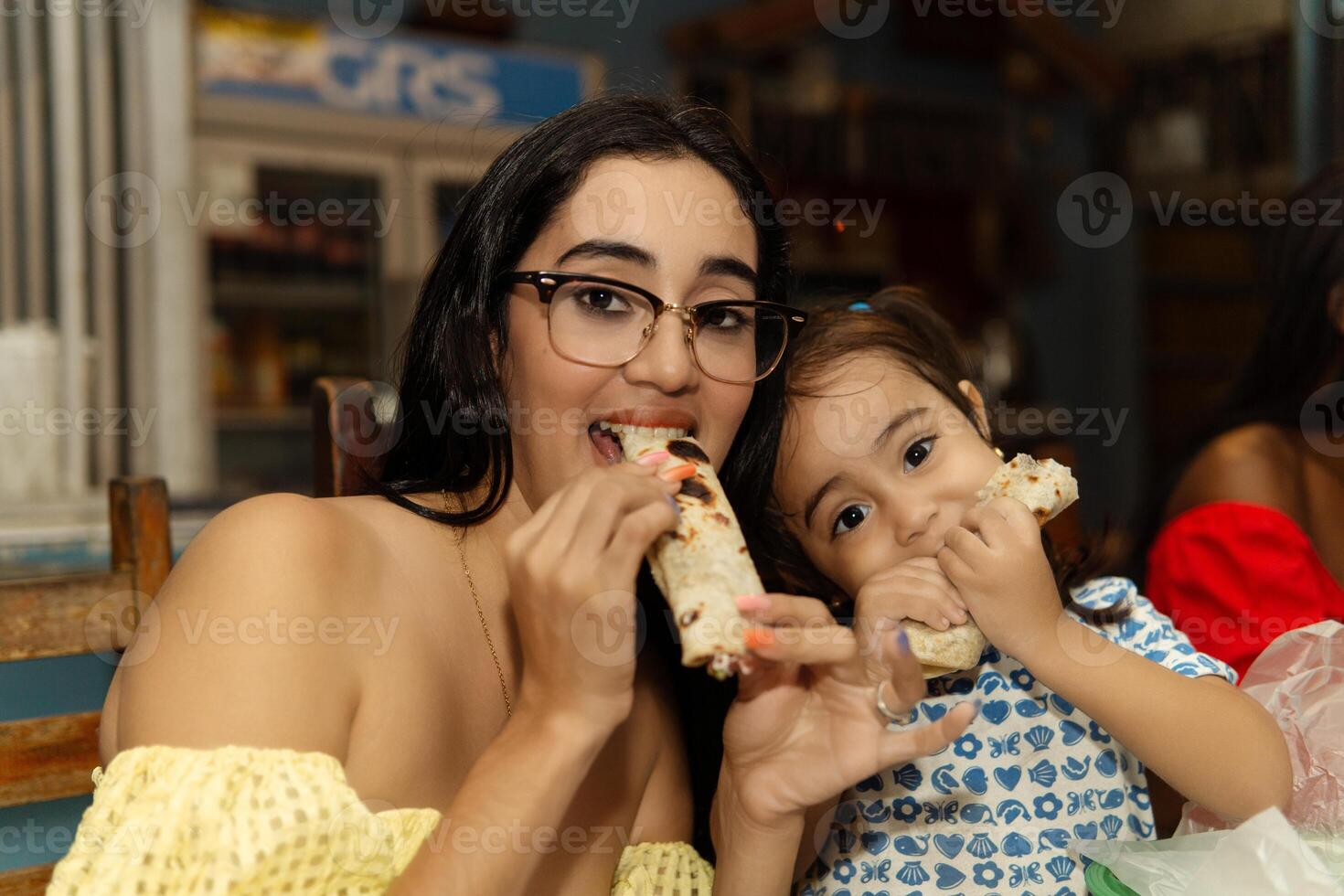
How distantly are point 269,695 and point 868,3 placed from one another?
6.55m

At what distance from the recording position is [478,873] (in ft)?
3.54

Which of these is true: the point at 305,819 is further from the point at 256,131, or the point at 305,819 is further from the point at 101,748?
the point at 256,131

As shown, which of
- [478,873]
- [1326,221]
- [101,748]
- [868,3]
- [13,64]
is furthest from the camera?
[868,3]

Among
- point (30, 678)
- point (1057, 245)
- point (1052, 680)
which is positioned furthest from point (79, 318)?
point (1057, 245)

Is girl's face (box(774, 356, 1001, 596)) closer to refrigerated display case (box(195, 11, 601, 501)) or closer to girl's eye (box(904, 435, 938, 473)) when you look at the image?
girl's eye (box(904, 435, 938, 473))

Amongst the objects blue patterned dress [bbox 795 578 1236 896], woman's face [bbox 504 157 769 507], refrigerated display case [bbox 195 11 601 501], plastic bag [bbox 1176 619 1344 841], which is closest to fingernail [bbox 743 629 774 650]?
woman's face [bbox 504 157 769 507]

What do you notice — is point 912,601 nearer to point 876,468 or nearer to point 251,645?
point 876,468

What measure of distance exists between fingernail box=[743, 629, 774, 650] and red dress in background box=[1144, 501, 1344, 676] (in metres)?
1.23

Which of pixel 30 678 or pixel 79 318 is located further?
pixel 79 318

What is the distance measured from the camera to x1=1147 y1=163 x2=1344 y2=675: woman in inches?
80.5

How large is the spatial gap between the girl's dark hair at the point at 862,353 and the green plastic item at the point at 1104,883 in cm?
41

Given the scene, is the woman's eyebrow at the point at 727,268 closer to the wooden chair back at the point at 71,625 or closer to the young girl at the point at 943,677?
the young girl at the point at 943,677

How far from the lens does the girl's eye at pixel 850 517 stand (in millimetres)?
1621

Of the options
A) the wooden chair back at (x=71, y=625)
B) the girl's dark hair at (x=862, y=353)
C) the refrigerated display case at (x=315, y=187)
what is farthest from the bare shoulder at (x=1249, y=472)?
the refrigerated display case at (x=315, y=187)
